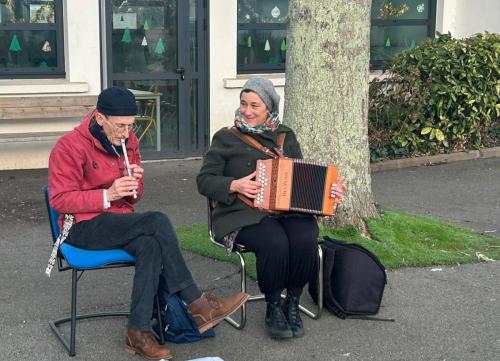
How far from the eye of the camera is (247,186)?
182 inches

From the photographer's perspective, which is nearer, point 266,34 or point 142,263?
point 142,263

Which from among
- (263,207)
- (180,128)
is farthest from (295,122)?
(180,128)

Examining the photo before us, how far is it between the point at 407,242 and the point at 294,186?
209 cm

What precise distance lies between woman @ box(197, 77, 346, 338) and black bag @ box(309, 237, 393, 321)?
17 centimetres

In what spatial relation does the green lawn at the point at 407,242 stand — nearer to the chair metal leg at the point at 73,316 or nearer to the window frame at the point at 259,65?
the chair metal leg at the point at 73,316

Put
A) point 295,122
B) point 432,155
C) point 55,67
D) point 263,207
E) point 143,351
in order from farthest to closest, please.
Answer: point 432,155 < point 55,67 < point 295,122 < point 263,207 < point 143,351

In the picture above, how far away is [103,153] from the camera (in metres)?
4.48

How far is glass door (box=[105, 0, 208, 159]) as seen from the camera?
9.76 m

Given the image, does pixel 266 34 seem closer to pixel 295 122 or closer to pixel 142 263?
pixel 295 122

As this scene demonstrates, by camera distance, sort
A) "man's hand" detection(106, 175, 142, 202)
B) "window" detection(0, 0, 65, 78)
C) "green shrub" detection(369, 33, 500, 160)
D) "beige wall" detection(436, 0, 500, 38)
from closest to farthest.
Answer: "man's hand" detection(106, 175, 142, 202) < "window" detection(0, 0, 65, 78) < "green shrub" detection(369, 33, 500, 160) < "beige wall" detection(436, 0, 500, 38)

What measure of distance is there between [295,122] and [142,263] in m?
2.43

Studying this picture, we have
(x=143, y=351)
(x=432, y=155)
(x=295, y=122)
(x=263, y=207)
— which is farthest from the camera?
(x=432, y=155)

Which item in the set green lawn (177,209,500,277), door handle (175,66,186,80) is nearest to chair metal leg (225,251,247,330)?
green lawn (177,209,500,277)

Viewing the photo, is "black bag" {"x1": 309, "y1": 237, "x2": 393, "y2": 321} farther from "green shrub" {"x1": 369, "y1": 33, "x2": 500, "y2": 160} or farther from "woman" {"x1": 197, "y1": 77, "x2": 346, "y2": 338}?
"green shrub" {"x1": 369, "y1": 33, "x2": 500, "y2": 160}
